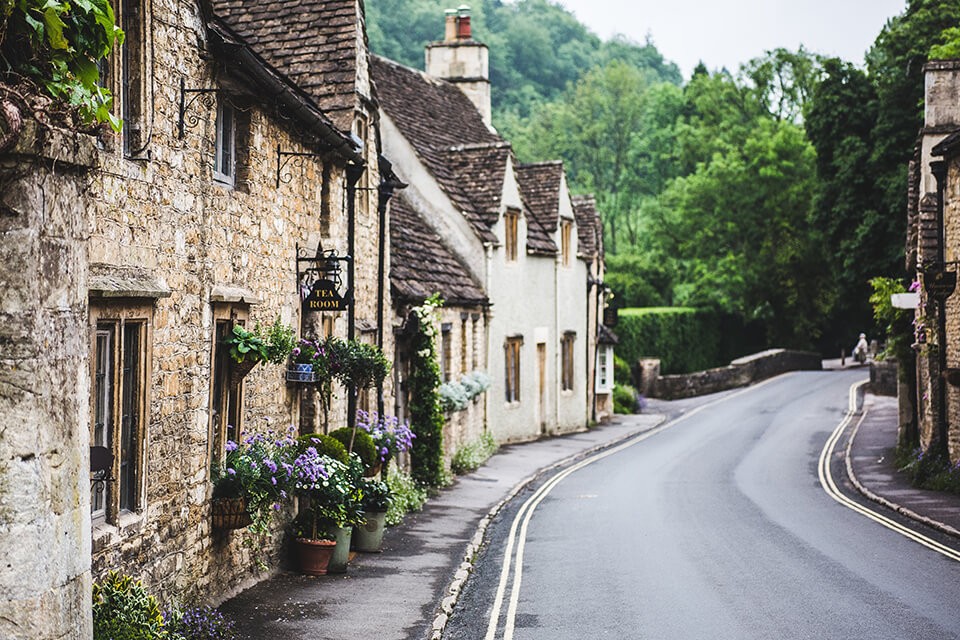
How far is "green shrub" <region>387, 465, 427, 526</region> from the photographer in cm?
1855

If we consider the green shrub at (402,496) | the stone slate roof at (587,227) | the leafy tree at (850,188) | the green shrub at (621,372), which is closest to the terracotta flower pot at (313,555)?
the green shrub at (402,496)

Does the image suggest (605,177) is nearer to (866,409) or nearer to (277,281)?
(866,409)

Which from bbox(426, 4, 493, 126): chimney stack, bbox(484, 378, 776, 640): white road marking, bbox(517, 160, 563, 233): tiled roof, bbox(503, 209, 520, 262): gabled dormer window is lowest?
bbox(484, 378, 776, 640): white road marking

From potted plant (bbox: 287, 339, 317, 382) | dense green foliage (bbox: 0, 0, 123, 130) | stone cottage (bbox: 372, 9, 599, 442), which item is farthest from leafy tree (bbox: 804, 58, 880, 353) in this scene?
dense green foliage (bbox: 0, 0, 123, 130)

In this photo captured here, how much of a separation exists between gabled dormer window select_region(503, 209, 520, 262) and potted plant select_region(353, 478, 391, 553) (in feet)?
54.7

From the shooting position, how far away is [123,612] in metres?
8.52

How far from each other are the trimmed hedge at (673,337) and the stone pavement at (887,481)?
1565 centimetres

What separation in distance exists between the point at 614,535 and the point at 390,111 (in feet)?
51.2

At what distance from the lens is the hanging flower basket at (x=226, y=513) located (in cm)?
1164

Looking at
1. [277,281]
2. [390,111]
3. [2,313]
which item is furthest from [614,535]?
[390,111]

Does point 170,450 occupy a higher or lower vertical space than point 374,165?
lower

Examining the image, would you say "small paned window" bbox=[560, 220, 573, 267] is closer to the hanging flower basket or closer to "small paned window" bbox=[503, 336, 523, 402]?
"small paned window" bbox=[503, 336, 523, 402]

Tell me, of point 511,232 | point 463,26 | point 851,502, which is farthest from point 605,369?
point 851,502

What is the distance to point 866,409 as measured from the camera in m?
40.4
